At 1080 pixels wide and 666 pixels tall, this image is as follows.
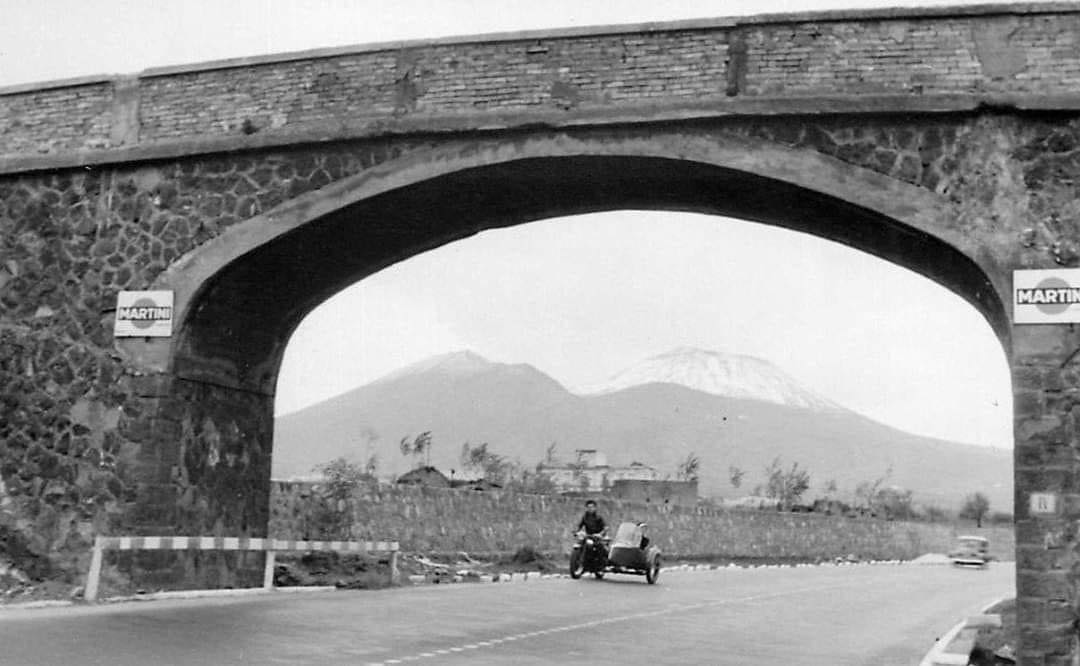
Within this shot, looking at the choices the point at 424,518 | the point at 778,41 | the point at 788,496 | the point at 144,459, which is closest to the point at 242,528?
the point at 144,459

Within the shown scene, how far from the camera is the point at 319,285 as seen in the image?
708 inches

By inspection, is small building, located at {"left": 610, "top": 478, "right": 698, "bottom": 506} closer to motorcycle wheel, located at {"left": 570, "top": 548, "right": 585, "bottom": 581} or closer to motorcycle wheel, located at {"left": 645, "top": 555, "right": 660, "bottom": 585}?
motorcycle wheel, located at {"left": 570, "top": 548, "right": 585, "bottom": 581}

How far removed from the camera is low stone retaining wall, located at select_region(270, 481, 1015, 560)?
24656 millimetres

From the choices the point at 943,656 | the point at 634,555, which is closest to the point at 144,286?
the point at 943,656

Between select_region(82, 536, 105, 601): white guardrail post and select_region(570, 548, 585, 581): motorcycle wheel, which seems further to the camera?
select_region(570, 548, 585, 581): motorcycle wheel

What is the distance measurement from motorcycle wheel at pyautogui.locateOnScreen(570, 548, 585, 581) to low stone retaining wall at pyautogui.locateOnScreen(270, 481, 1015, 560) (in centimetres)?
419

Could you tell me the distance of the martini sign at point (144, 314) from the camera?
53.0ft

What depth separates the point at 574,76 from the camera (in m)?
15.0

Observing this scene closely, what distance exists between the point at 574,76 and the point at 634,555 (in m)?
10.7

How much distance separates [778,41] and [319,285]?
6.76 m

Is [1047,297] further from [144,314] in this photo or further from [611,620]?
[144,314]

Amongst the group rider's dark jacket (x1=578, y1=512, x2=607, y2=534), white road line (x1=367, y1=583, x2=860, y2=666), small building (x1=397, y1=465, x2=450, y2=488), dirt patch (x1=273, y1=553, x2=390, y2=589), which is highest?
small building (x1=397, y1=465, x2=450, y2=488)

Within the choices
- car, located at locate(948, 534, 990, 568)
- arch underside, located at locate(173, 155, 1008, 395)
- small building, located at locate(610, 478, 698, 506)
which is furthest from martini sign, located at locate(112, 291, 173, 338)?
small building, located at locate(610, 478, 698, 506)

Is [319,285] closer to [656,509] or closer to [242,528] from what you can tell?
[242,528]
